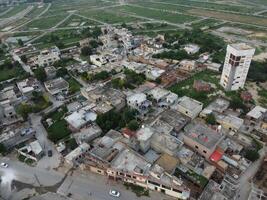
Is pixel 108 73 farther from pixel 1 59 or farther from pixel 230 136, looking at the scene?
pixel 1 59

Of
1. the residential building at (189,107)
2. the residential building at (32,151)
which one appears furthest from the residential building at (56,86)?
the residential building at (189,107)

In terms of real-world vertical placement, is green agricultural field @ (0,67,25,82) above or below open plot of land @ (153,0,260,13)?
above

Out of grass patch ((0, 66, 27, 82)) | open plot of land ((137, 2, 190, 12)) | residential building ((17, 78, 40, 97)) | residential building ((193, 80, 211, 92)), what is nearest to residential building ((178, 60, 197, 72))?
residential building ((193, 80, 211, 92))

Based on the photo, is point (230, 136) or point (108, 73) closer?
point (230, 136)

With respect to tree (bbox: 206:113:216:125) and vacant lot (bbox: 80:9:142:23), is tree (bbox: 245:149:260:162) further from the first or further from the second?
vacant lot (bbox: 80:9:142:23)

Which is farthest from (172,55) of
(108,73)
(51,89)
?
(51,89)

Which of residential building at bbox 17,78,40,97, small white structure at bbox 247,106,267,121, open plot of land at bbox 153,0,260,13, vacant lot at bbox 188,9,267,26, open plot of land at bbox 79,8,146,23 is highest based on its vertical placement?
residential building at bbox 17,78,40,97

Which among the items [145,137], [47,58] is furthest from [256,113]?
[47,58]
